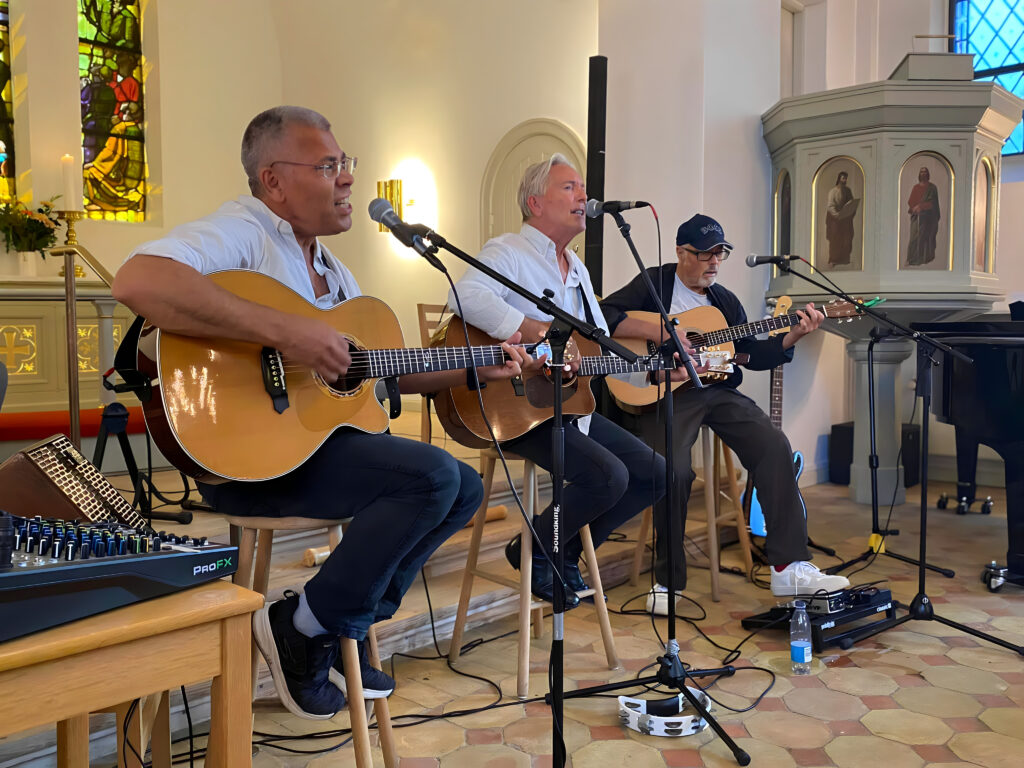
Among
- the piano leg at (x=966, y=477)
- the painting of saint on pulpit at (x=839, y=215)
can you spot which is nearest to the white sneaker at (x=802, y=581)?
the piano leg at (x=966, y=477)

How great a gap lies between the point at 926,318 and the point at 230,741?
4.79 m

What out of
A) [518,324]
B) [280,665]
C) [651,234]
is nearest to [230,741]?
[280,665]

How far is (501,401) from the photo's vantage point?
247cm

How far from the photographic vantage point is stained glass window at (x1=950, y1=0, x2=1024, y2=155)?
5891 mm

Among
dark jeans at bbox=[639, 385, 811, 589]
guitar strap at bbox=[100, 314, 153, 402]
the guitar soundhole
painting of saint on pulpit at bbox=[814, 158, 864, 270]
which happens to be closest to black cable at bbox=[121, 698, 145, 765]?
guitar strap at bbox=[100, 314, 153, 402]

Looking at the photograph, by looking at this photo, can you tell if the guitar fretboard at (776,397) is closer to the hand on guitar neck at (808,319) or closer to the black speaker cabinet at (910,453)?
the hand on guitar neck at (808,319)

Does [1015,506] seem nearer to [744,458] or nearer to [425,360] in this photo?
[744,458]

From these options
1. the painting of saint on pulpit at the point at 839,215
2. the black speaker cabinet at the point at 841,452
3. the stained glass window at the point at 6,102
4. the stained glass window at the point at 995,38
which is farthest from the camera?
the stained glass window at the point at 6,102

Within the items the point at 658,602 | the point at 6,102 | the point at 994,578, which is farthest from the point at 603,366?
the point at 6,102

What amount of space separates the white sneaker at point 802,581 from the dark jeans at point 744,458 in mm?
34

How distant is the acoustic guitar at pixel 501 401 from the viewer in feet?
7.92

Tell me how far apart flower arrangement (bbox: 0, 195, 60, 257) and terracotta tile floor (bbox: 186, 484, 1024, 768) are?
16.8 ft

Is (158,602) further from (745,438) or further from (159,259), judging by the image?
(745,438)

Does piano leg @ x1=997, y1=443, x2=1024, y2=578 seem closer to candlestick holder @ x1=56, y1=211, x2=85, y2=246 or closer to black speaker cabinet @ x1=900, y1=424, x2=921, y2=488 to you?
black speaker cabinet @ x1=900, y1=424, x2=921, y2=488
